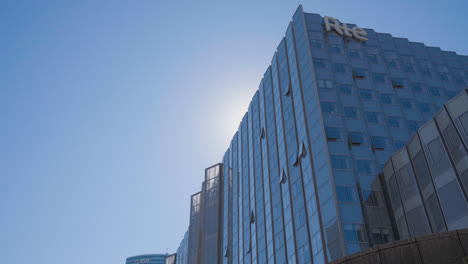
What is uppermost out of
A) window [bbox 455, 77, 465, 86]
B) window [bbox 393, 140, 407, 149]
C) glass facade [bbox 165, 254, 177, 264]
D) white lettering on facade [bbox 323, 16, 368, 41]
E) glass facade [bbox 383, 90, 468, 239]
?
white lettering on facade [bbox 323, 16, 368, 41]

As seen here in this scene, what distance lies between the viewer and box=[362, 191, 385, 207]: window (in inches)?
1608

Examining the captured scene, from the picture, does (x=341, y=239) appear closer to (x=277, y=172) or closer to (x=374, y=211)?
(x=374, y=211)

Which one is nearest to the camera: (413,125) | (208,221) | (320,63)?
(413,125)

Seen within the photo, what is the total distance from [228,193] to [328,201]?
4468 centimetres

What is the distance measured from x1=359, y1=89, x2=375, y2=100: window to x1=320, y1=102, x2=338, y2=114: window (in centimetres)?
556

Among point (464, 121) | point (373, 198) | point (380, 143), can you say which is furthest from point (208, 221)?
point (464, 121)

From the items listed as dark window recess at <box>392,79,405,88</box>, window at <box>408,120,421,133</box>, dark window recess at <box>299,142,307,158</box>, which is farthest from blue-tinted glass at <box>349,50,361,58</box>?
dark window recess at <box>299,142,307,158</box>

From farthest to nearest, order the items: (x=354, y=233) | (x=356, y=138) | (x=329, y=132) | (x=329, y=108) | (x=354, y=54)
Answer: (x=354, y=54) < (x=329, y=108) < (x=356, y=138) < (x=329, y=132) < (x=354, y=233)

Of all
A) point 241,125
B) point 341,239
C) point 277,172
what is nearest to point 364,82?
point 277,172

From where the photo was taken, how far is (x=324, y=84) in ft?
163

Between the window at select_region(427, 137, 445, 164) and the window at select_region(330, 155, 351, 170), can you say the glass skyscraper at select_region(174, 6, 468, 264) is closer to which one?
the window at select_region(330, 155, 351, 170)

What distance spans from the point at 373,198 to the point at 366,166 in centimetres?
369

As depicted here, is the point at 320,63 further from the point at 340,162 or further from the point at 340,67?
the point at 340,162

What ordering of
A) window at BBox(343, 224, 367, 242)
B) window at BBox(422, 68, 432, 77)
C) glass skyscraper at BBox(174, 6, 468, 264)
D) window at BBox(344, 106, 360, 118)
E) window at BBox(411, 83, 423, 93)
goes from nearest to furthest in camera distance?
1. window at BBox(343, 224, 367, 242)
2. glass skyscraper at BBox(174, 6, 468, 264)
3. window at BBox(344, 106, 360, 118)
4. window at BBox(411, 83, 423, 93)
5. window at BBox(422, 68, 432, 77)
